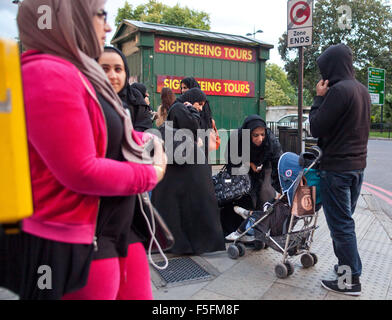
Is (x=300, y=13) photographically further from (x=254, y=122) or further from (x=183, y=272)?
(x=183, y=272)

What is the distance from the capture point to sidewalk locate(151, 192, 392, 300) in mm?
3283

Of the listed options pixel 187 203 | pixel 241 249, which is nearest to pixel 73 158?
pixel 187 203

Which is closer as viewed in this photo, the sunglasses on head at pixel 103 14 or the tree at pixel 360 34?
the sunglasses on head at pixel 103 14

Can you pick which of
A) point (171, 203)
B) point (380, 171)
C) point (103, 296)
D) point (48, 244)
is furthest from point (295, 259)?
point (380, 171)

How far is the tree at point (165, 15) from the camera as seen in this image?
38656mm

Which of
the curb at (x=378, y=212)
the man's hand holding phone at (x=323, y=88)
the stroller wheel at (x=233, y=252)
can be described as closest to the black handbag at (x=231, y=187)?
the stroller wheel at (x=233, y=252)

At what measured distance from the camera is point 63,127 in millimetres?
1165

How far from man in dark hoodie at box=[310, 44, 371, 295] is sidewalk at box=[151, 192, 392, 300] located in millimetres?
257

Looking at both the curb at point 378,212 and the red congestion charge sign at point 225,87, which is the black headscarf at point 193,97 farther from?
the red congestion charge sign at point 225,87

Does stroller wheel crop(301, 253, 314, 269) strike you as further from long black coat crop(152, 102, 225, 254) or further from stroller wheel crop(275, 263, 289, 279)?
long black coat crop(152, 102, 225, 254)

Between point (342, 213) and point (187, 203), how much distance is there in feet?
5.58

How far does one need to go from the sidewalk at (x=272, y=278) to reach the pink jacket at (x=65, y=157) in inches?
82.8

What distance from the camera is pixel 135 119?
4359mm
